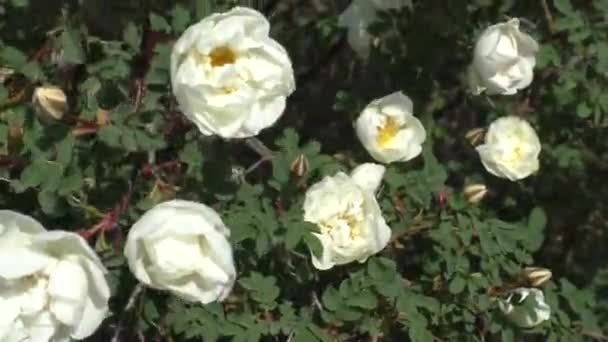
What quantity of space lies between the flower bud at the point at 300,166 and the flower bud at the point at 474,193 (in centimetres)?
41

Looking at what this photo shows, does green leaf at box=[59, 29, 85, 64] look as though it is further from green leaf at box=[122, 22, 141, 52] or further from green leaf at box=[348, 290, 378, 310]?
green leaf at box=[348, 290, 378, 310]

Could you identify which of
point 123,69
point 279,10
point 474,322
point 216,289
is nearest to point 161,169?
point 123,69

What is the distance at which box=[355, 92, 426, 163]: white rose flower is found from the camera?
245cm

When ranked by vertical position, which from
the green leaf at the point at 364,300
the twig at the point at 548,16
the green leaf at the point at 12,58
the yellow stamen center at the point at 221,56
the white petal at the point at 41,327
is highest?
the yellow stamen center at the point at 221,56

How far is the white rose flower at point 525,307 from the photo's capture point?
2.49 meters

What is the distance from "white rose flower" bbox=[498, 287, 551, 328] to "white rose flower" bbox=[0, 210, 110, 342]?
97 centimetres

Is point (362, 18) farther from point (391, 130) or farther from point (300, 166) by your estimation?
point (300, 166)

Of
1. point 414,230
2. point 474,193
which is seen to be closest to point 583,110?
point 474,193

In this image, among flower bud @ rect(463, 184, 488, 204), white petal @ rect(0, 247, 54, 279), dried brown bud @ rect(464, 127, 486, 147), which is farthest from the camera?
dried brown bud @ rect(464, 127, 486, 147)

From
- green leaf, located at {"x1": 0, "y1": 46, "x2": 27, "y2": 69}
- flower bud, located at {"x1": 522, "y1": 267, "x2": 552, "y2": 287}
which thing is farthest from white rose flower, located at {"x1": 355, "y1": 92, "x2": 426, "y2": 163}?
green leaf, located at {"x1": 0, "y1": 46, "x2": 27, "y2": 69}

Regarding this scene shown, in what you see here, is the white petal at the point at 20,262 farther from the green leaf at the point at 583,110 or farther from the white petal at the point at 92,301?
the green leaf at the point at 583,110

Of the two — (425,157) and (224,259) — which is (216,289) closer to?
(224,259)

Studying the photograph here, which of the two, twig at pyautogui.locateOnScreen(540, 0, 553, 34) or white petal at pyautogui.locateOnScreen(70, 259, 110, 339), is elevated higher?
white petal at pyautogui.locateOnScreen(70, 259, 110, 339)

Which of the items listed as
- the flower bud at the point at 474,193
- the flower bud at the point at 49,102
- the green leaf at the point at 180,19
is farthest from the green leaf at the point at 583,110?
the flower bud at the point at 49,102
